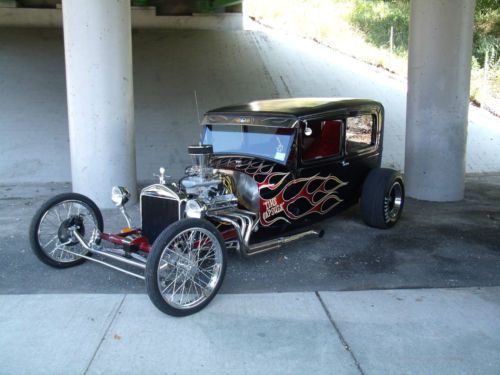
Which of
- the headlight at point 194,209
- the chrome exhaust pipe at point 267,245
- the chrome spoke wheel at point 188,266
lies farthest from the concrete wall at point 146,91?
the chrome spoke wheel at point 188,266

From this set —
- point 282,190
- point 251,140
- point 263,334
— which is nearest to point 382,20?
point 251,140

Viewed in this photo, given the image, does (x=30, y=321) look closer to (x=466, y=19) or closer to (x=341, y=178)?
(x=341, y=178)

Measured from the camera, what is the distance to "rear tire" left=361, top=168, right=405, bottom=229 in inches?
245

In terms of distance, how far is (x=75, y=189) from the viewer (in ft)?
25.1

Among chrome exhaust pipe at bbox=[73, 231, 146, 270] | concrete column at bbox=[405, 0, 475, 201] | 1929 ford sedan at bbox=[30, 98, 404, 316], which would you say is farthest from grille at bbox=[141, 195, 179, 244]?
concrete column at bbox=[405, 0, 475, 201]

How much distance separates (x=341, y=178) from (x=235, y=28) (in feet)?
49.2

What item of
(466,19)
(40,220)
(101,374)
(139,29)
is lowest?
(101,374)

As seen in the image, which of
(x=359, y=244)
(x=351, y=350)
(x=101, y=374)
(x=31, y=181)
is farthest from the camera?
(x=31, y=181)

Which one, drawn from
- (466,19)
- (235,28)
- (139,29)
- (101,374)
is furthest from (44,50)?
(101,374)

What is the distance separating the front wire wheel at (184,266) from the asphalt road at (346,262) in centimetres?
38

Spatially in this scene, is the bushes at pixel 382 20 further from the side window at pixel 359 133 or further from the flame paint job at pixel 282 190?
the flame paint job at pixel 282 190

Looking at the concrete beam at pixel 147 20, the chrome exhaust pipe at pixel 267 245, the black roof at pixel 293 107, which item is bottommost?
the chrome exhaust pipe at pixel 267 245

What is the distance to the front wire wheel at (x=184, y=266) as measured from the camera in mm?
3802

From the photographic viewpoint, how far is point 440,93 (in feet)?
26.6
